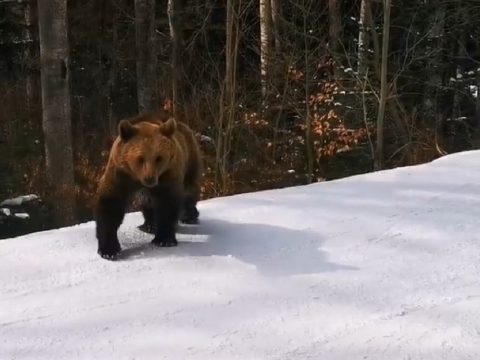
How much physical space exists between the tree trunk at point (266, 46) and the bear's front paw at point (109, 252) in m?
9.97

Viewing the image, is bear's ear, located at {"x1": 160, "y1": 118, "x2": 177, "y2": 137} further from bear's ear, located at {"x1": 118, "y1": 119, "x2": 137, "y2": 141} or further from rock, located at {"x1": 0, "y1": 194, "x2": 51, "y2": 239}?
rock, located at {"x1": 0, "y1": 194, "x2": 51, "y2": 239}

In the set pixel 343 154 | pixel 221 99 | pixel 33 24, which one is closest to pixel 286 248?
pixel 221 99


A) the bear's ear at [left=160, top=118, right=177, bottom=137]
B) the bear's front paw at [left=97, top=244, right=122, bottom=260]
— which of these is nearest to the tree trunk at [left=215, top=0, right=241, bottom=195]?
the bear's ear at [left=160, top=118, right=177, bottom=137]

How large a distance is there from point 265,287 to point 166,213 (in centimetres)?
100

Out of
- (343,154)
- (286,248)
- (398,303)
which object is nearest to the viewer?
(398,303)

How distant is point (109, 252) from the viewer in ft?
13.4

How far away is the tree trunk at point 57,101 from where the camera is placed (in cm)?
995

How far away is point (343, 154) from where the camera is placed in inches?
574

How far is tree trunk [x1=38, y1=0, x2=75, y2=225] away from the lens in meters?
9.95

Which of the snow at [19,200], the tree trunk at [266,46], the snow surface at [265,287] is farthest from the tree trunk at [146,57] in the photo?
the snow surface at [265,287]

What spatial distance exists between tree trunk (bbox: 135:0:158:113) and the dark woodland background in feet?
0.11

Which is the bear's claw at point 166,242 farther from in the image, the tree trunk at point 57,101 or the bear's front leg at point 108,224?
the tree trunk at point 57,101

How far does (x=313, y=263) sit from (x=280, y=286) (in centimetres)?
41

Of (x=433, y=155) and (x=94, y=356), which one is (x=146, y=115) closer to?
(x=94, y=356)
